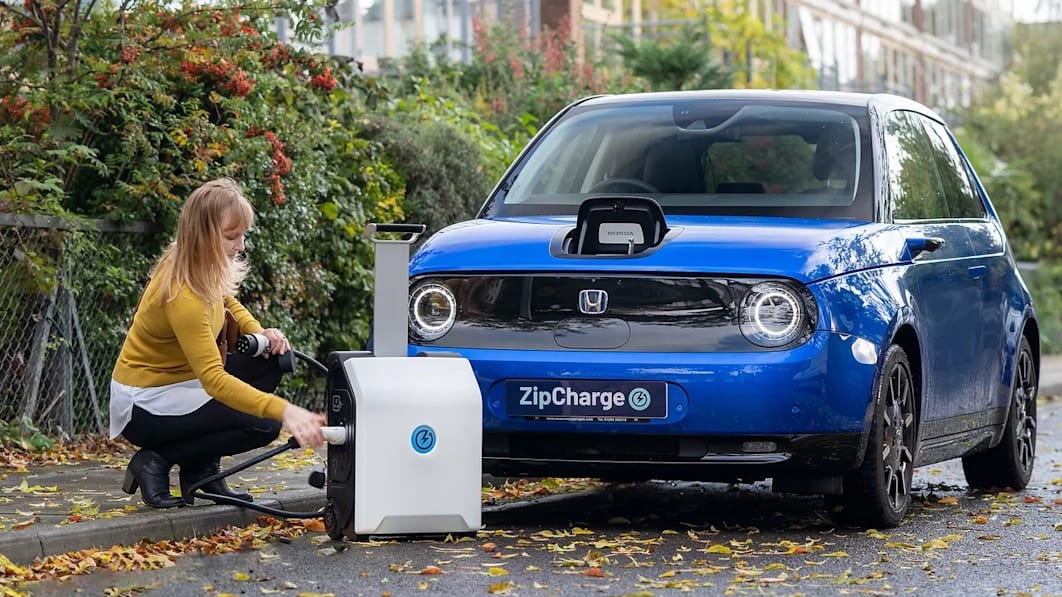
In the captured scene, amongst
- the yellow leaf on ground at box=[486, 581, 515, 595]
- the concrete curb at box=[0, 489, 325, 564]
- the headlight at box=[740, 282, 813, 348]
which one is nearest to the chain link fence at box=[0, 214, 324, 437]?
the concrete curb at box=[0, 489, 325, 564]

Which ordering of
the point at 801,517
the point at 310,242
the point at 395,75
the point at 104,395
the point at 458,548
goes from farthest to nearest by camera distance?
the point at 395,75, the point at 310,242, the point at 104,395, the point at 801,517, the point at 458,548

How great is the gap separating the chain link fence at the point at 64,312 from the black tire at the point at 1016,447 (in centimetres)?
447

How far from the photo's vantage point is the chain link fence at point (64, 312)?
983cm

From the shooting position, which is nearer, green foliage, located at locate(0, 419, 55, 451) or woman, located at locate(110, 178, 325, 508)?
woman, located at locate(110, 178, 325, 508)

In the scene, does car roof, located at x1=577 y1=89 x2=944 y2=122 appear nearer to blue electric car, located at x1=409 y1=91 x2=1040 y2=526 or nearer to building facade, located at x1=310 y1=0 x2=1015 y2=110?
blue electric car, located at x1=409 y1=91 x2=1040 y2=526

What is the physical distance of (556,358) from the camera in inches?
276

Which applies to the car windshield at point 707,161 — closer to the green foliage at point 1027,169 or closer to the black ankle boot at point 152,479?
the black ankle boot at point 152,479

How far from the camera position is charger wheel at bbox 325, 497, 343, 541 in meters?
6.72

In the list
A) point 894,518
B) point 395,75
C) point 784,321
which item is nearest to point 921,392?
point 894,518

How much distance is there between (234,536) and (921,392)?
275cm

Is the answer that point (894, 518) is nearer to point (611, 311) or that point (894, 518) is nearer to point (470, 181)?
point (611, 311)

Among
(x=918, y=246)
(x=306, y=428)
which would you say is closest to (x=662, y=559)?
(x=306, y=428)

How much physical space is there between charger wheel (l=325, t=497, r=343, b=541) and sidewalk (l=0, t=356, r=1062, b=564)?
2.04ft

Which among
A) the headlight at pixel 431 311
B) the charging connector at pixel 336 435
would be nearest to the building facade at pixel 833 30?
the headlight at pixel 431 311
